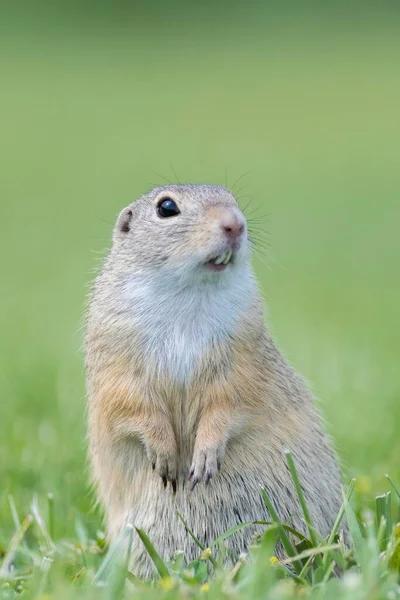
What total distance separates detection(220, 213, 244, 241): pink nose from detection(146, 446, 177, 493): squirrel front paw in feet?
2.92

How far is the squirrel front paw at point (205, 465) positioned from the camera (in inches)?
165

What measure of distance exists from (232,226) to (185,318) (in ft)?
1.46

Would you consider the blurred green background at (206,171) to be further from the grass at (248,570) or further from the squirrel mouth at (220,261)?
the grass at (248,570)

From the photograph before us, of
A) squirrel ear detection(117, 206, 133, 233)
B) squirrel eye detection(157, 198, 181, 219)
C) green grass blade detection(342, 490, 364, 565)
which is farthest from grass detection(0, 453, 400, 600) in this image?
squirrel ear detection(117, 206, 133, 233)

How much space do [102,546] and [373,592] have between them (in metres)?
2.12

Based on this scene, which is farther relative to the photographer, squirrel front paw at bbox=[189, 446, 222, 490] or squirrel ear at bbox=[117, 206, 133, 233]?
squirrel ear at bbox=[117, 206, 133, 233]

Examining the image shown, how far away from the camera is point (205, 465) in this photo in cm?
423

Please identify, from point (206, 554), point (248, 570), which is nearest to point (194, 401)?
point (206, 554)

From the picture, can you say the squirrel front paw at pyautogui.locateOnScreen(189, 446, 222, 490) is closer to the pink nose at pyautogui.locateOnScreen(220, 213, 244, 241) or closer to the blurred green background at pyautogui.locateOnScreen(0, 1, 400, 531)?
the pink nose at pyautogui.locateOnScreen(220, 213, 244, 241)

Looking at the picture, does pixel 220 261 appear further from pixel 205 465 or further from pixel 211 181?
pixel 211 181

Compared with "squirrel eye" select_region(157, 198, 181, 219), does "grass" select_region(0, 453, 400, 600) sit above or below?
below

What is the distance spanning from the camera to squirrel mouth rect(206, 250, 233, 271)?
424 cm

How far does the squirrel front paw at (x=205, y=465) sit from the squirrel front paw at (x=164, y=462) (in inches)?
5.0

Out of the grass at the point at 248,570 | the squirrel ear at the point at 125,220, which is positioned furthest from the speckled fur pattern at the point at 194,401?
the squirrel ear at the point at 125,220
